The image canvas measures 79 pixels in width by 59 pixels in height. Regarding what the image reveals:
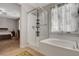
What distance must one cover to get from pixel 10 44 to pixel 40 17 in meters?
0.79

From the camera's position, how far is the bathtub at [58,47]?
1.08m

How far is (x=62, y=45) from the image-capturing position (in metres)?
1.19

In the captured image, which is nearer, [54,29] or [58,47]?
[58,47]

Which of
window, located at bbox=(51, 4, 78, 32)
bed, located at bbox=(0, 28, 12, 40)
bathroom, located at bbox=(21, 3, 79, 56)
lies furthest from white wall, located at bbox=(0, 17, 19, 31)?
window, located at bbox=(51, 4, 78, 32)

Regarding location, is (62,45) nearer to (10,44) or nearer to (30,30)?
(30,30)

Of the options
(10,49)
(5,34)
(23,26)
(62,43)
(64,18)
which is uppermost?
(64,18)

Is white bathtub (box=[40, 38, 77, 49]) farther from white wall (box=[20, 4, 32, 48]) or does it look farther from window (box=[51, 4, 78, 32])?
white wall (box=[20, 4, 32, 48])

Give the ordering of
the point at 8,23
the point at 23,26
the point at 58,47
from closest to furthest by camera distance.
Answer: the point at 58,47
the point at 8,23
the point at 23,26

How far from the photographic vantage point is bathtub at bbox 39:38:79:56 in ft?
3.53

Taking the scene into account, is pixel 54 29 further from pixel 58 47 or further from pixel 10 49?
pixel 10 49

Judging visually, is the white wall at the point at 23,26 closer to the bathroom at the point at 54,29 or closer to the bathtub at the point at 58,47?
the bathroom at the point at 54,29

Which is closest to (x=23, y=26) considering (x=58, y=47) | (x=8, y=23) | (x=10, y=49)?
(x=8, y=23)

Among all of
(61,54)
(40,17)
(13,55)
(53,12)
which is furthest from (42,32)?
(13,55)

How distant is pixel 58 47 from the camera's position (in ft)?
3.82
